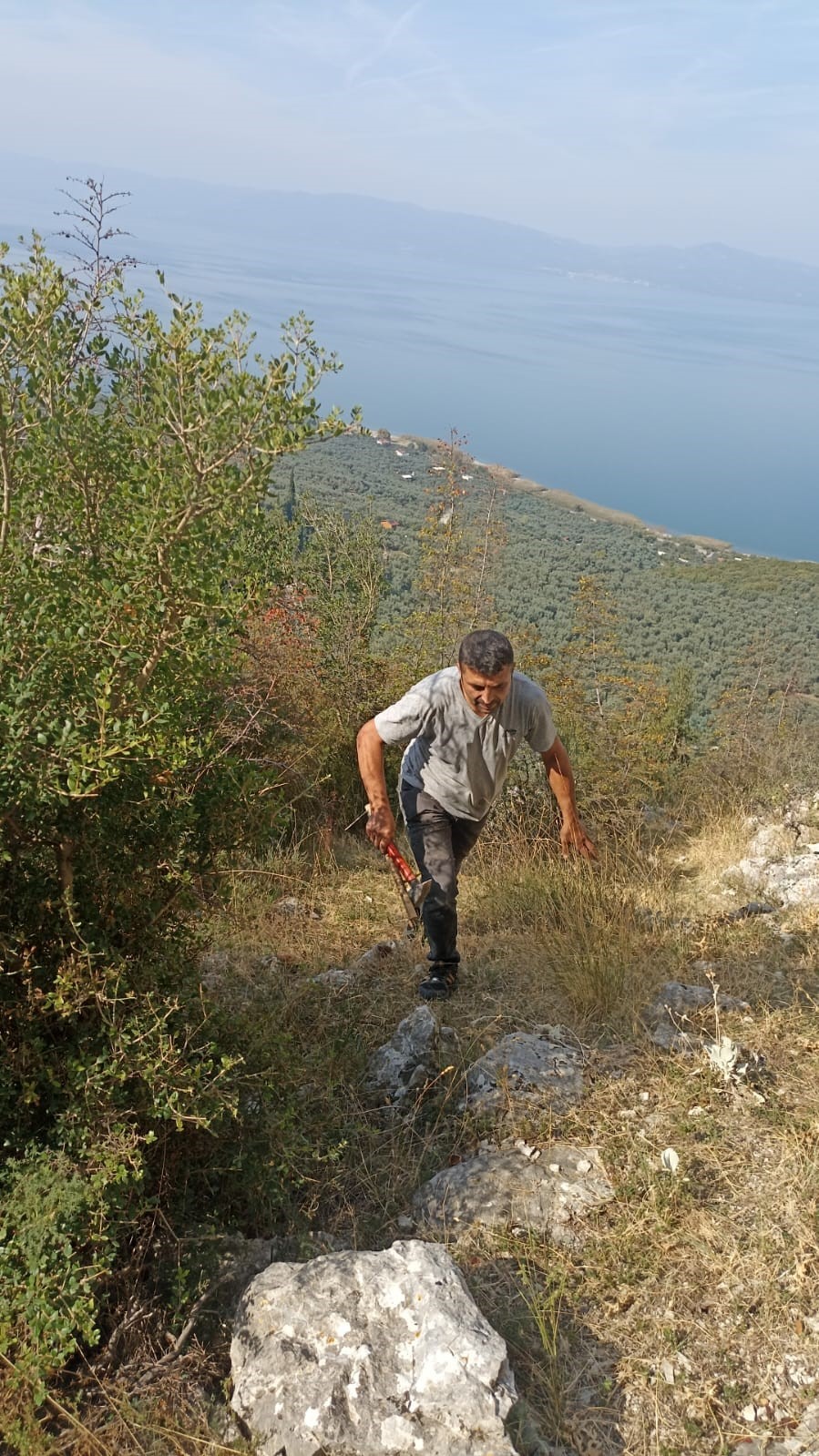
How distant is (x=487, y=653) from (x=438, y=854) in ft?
3.16

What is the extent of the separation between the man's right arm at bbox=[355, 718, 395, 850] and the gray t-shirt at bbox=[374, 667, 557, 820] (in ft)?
0.19

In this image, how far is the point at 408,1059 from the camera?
11.3ft

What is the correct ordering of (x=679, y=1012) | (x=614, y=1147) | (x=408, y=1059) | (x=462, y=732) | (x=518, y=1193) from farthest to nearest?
1. (x=462, y=732)
2. (x=679, y=1012)
3. (x=408, y=1059)
4. (x=614, y=1147)
5. (x=518, y=1193)

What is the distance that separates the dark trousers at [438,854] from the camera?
394cm

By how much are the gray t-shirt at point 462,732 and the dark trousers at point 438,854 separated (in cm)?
8

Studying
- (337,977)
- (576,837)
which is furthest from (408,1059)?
(576,837)

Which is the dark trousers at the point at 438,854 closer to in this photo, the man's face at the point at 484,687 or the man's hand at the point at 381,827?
the man's hand at the point at 381,827

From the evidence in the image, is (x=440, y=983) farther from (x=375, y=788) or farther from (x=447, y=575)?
(x=447, y=575)

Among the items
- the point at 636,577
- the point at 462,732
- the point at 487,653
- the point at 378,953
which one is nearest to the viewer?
the point at 487,653

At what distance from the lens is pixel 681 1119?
3.06 metres

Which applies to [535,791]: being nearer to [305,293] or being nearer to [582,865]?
[582,865]

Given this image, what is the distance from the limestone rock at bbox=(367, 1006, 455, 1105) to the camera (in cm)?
333

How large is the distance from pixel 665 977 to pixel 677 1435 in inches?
81.6

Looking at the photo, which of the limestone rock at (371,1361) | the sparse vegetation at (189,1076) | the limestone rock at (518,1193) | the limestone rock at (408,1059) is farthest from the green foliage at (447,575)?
the limestone rock at (371,1361)
